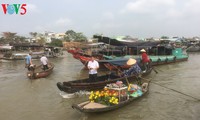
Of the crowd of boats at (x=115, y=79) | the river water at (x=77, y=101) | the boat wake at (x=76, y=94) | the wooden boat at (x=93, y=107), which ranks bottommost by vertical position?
the river water at (x=77, y=101)

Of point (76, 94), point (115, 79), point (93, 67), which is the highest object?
point (93, 67)

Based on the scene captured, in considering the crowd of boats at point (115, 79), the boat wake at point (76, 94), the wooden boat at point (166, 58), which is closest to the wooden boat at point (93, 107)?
the crowd of boats at point (115, 79)

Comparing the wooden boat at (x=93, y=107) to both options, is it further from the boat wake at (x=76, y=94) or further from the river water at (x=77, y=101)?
the boat wake at (x=76, y=94)

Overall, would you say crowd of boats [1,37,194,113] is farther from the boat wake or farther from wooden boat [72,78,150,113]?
the boat wake

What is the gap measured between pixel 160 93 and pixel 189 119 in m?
3.45

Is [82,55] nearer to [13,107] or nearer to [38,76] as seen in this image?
[38,76]

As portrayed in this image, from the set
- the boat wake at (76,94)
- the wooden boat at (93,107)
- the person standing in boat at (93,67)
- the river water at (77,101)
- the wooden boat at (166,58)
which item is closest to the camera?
the wooden boat at (93,107)

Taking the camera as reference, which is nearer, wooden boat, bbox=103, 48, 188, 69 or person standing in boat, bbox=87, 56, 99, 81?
person standing in boat, bbox=87, 56, 99, 81

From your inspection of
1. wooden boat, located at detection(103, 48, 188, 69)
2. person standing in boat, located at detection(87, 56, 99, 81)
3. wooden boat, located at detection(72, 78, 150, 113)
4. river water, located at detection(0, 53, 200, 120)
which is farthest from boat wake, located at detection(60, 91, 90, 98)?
wooden boat, located at detection(103, 48, 188, 69)

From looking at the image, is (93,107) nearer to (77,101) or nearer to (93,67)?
(77,101)

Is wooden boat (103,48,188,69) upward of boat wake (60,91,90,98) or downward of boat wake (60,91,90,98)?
upward

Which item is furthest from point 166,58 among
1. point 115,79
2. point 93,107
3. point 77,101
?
point 93,107

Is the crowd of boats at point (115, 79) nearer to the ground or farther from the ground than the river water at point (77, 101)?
farther from the ground

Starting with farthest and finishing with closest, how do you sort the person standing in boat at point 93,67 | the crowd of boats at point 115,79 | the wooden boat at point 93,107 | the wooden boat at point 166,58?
the wooden boat at point 166,58 → the person standing in boat at point 93,67 → the crowd of boats at point 115,79 → the wooden boat at point 93,107
